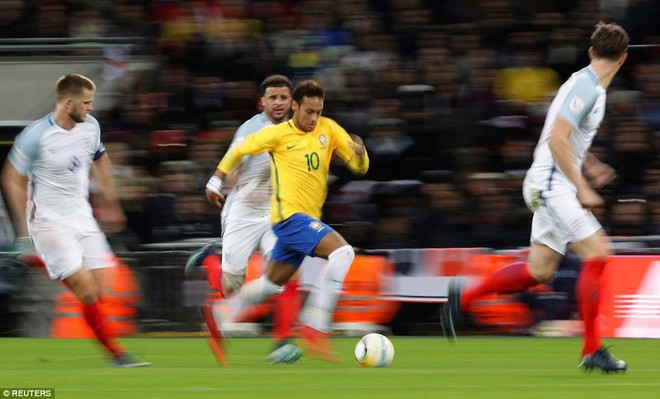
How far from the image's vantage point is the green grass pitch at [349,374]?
24.9ft

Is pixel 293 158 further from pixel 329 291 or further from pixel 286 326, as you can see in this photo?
pixel 286 326

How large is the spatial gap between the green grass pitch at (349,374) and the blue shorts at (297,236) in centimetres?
79

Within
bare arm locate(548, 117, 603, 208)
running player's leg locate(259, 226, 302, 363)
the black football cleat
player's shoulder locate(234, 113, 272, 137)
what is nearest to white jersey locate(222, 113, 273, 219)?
player's shoulder locate(234, 113, 272, 137)

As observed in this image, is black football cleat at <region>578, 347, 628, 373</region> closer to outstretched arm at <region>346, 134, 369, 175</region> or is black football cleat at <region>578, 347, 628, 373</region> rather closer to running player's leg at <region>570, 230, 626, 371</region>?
running player's leg at <region>570, 230, 626, 371</region>

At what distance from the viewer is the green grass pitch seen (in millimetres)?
7594

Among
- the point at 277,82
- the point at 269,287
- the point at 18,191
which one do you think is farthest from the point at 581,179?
the point at 18,191

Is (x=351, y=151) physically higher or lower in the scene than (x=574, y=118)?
lower

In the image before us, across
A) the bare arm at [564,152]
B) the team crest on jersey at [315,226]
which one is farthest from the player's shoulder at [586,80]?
the team crest on jersey at [315,226]

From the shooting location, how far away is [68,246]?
949 centimetres

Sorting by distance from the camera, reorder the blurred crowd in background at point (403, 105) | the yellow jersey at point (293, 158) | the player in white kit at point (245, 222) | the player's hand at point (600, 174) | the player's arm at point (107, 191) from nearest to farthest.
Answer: the player's hand at point (600, 174) → the yellow jersey at point (293, 158) → the player's arm at point (107, 191) → the player in white kit at point (245, 222) → the blurred crowd in background at point (403, 105)

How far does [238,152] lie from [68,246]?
136cm

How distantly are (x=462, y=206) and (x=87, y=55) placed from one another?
22.3ft

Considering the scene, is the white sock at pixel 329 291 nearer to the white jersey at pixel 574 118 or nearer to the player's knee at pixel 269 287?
the player's knee at pixel 269 287

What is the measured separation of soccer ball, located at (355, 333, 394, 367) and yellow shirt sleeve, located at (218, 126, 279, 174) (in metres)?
1.59
